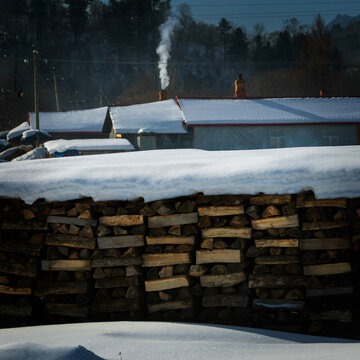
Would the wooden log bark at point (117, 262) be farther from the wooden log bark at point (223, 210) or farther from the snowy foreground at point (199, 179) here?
the wooden log bark at point (223, 210)

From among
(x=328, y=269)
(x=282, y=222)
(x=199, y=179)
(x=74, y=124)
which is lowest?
(x=328, y=269)

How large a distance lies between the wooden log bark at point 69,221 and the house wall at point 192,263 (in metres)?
0.02

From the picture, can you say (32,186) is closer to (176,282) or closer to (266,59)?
(176,282)

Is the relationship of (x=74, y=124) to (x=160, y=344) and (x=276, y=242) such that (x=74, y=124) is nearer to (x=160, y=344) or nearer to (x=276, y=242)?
(x=276, y=242)

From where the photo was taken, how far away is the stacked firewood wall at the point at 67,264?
175 inches

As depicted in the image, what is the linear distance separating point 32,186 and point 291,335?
11.2 feet

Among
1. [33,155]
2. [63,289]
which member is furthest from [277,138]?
[63,289]

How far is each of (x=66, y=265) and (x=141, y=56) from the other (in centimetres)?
7482

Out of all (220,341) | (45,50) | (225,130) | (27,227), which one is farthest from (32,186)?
(45,50)

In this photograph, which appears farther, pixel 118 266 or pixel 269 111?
pixel 269 111

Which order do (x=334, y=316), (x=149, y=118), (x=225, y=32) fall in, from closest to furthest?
1. (x=334, y=316)
2. (x=149, y=118)
3. (x=225, y=32)

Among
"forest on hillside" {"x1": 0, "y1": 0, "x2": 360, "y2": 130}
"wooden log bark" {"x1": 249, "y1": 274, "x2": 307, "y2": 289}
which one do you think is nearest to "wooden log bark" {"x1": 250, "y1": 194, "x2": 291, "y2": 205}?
"wooden log bark" {"x1": 249, "y1": 274, "x2": 307, "y2": 289}

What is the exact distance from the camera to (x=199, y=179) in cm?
425

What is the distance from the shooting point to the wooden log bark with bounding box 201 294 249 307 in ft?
14.0
